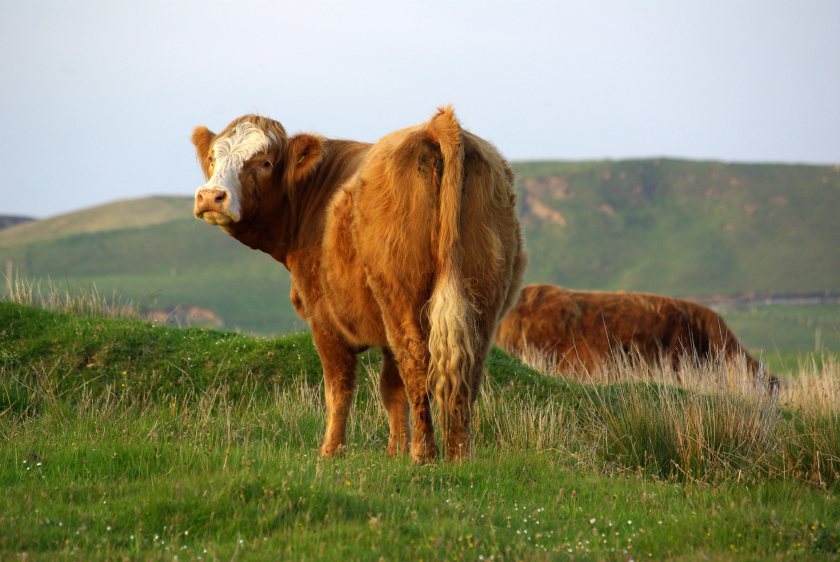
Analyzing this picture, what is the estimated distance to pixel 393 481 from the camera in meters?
6.62

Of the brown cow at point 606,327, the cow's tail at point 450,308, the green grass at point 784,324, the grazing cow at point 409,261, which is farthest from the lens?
the green grass at point 784,324

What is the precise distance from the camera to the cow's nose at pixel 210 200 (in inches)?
304

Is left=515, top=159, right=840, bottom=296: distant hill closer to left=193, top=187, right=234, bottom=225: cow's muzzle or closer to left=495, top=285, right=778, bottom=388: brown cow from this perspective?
left=495, top=285, right=778, bottom=388: brown cow

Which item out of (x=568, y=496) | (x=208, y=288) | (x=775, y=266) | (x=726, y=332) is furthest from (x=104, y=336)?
(x=775, y=266)

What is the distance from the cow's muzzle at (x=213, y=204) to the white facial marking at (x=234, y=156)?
1.2 inches

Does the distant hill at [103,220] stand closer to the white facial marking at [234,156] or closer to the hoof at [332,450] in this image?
the white facial marking at [234,156]

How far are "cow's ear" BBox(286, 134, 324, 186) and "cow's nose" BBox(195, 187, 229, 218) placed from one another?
34.7 inches

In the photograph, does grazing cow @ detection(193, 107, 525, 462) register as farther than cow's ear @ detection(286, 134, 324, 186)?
No

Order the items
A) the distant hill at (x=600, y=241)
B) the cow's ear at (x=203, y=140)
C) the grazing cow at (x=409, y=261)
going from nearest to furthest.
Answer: the grazing cow at (x=409, y=261) → the cow's ear at (x=203, y=140) → the distant hill at (x=600, y=241)

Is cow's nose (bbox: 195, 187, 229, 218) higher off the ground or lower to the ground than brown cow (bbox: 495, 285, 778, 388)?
higher

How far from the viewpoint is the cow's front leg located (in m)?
8.16

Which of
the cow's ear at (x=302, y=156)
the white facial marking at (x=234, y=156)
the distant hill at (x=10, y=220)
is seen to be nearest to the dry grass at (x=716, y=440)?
the cow's ear at (x=302, y=156)

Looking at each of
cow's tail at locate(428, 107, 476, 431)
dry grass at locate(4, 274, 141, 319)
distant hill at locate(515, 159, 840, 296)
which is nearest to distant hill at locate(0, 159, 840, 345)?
distant hill at locate(515, 159, 840, 296)

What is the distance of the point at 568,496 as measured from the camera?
6.71 m
